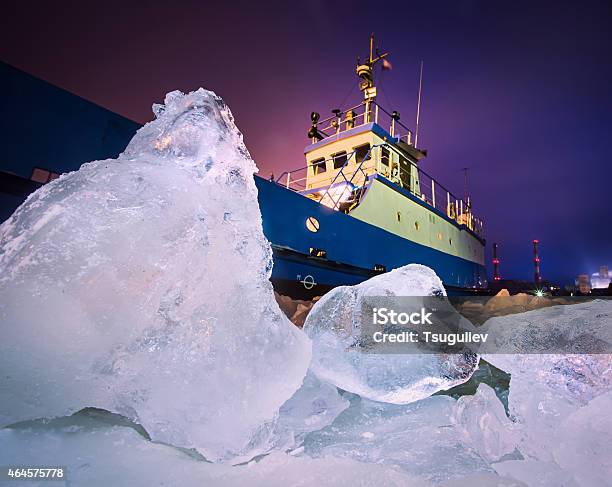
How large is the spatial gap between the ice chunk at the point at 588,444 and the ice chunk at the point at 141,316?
94 cm

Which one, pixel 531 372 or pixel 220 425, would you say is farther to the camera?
pixel 531 372

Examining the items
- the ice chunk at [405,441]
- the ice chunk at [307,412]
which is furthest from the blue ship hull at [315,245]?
the ice chunk at [405,441]

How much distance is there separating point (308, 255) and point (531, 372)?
358 centimetres

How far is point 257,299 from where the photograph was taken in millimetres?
1413

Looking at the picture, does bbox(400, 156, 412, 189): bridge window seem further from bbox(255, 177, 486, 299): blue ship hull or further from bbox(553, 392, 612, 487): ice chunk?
bbox(553, 392, 612, 487): ice chunk

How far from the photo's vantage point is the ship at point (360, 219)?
15.5 ft

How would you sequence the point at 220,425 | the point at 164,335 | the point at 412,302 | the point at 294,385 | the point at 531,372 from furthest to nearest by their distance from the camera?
the point at 412,302 < the point at 531,372 < the point at 294,385 < the point at 164,335 < the point at 220,425

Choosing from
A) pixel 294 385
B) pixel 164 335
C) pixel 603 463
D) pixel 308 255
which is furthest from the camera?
pixel 308 255

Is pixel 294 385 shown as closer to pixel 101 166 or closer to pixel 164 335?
pixel 164 335

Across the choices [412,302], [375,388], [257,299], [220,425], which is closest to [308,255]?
[412,302]

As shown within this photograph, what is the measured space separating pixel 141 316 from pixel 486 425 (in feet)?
4.56

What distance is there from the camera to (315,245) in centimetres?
514

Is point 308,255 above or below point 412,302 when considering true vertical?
above

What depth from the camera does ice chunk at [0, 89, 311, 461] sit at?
109cm
